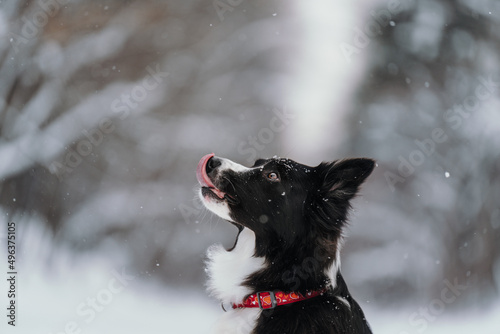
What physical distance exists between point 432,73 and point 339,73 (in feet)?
4.19

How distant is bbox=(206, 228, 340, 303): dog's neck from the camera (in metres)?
2.06

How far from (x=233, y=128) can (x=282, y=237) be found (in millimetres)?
3778

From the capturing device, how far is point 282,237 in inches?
84.4

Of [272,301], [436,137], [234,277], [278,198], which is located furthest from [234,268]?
[436,137]

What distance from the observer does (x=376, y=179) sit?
19.0ft

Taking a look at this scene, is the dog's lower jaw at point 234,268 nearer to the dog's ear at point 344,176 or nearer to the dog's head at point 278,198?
the dog's head at point 278,198

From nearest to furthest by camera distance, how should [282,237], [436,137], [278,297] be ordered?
[278,297], [282,237], [436,137]

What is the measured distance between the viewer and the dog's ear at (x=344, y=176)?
6.65 ft

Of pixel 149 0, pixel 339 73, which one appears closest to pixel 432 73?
pixel 339 73

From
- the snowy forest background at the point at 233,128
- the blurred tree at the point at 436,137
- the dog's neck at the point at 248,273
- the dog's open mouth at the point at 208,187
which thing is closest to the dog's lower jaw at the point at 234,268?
the dog's neck at the point at 248,273

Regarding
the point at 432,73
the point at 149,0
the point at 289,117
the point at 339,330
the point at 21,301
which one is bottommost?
the point at 21,301

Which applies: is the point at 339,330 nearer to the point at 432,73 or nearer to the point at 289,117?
the point at 289,117

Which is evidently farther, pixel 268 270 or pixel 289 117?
pixel 289 117

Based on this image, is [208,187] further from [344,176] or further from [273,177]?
[344,176]
